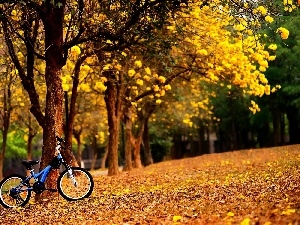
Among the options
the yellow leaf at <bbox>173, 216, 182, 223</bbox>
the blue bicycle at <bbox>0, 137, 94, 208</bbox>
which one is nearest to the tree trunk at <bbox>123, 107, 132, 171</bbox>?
the blue bicycle at <bbox>0, 137, 94, 208</bbox>

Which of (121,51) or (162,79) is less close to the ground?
(162,79)

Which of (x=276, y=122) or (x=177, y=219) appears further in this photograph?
(x=276, y=122)

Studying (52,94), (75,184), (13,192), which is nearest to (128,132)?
(52,94)

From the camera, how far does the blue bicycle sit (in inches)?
491

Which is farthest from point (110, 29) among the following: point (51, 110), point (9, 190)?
point (9, 190)

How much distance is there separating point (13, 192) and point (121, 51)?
17.5ft

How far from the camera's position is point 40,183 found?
40.9ft

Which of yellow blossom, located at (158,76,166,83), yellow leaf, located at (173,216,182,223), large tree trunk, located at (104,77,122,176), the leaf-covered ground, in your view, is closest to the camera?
the leaf-covered ground

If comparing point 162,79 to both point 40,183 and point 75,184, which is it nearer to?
point 75,184

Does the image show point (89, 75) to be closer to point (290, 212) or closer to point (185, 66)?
point (185, 66)

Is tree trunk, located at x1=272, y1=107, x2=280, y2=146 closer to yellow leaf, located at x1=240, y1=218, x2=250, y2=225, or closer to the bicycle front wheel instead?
the bicycle front wheel

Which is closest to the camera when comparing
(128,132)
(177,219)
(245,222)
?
(245,222)

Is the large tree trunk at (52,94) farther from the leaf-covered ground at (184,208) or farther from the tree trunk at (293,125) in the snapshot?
the tree trunk at (293,125)

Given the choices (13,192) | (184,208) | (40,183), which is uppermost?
(40,183)
